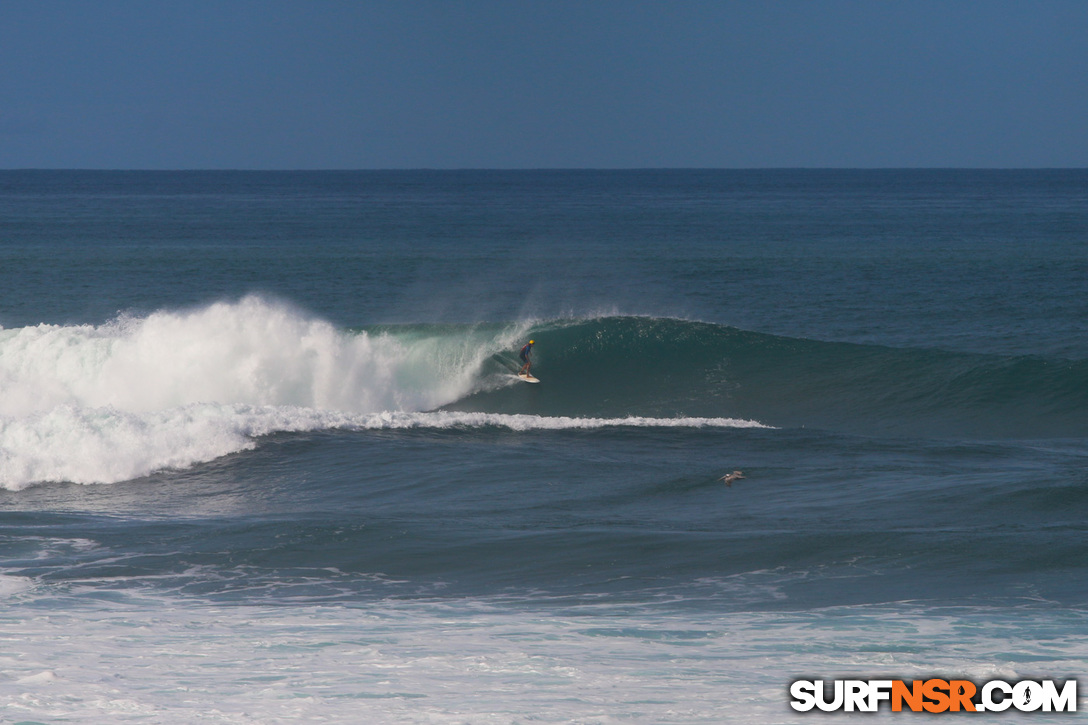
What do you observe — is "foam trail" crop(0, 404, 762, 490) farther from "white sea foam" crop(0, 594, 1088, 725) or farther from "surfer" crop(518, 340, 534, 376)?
"white sea foam" crop(0, 594, 1088, 725)

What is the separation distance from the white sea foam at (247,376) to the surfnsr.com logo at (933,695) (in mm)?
11240

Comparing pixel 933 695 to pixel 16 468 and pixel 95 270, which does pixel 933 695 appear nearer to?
pixel 16 468

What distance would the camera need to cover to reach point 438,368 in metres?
23.1

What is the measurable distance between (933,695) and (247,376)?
627 inches

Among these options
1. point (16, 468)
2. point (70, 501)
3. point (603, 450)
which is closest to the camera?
point (70, 501)

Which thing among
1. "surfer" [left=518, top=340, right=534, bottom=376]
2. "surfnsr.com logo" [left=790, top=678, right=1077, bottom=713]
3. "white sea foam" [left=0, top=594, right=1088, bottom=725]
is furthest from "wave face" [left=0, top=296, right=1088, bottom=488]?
"surfnsr.com logo" [left=790, top=678, right=1077, bottom=713]

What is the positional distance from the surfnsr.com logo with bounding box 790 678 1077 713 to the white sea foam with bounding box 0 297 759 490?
11.2 m

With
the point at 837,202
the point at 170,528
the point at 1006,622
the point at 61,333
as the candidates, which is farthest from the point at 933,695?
the point at 837,202

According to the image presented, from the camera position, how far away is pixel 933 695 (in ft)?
24.3

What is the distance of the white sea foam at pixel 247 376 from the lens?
60.0 ft

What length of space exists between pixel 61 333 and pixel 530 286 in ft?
72.9

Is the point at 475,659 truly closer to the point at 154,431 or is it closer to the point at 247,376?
the point at 154,431

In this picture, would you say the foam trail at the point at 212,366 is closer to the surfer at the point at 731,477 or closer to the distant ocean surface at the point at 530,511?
the distant ocean surface at the point at 530,511

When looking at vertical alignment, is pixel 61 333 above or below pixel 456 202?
below
